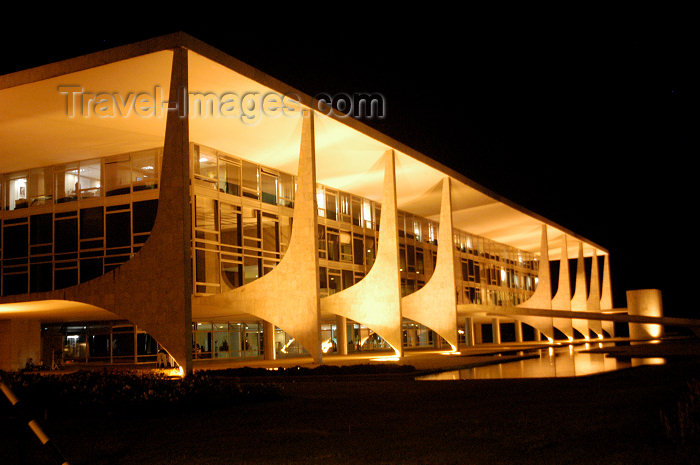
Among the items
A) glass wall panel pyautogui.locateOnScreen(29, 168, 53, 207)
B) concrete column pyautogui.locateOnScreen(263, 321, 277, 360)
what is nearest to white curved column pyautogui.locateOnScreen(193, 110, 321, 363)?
concrete column pyautogui.locateOnScreen(263, 321, 277, 360)

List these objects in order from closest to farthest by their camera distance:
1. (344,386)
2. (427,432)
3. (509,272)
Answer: (427,432), (344,386), (509,272)

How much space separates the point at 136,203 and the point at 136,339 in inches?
205

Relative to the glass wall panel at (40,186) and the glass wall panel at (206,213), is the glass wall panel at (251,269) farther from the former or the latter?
the glass wall panel at (40,186)

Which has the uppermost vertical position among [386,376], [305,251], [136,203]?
[136,203]

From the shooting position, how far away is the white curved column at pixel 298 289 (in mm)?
21422

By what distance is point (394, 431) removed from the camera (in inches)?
294

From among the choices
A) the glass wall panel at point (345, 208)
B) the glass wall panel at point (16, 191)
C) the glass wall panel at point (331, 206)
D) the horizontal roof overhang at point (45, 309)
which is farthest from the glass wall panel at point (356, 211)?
the horizontal roof overhang at point (45, 309)

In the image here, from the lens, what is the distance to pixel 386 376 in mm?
15594

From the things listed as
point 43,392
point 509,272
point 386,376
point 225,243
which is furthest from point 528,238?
point 43,392

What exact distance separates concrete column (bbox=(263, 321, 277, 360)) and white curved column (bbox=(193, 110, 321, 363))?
654 centimetres

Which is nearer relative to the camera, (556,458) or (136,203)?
(556,458)

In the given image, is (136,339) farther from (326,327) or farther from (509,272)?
(509,272)

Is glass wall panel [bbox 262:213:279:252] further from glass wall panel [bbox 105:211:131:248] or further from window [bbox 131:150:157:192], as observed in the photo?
glass wall panel [bbox 105:211:131:248]

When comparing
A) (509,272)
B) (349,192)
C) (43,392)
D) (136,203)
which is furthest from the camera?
(509,272)
